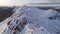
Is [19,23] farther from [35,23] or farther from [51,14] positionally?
[51,14]

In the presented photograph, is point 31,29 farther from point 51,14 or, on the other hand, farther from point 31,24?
point 51,14

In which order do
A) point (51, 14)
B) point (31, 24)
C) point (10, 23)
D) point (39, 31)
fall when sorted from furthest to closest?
point (51, 14) → point (10, 23) → point (31, 24) → point (39, 31)

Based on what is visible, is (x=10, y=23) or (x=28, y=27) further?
(x=10, y=23)

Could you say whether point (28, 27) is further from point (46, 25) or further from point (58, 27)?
point (58, 27)

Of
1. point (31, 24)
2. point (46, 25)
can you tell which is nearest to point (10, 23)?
point (31, 24)

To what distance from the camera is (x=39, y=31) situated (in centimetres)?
169

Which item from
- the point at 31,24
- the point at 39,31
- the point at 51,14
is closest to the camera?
the point at 39,31

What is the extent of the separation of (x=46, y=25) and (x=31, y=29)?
19cm

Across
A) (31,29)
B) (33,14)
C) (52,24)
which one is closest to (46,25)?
(52,24)

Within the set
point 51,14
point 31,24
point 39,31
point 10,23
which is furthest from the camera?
point 51,14

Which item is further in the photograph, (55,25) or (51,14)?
(51,14)

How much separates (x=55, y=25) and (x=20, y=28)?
38 centimetres

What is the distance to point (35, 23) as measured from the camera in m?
1.83

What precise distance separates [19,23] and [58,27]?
1.39 feet
